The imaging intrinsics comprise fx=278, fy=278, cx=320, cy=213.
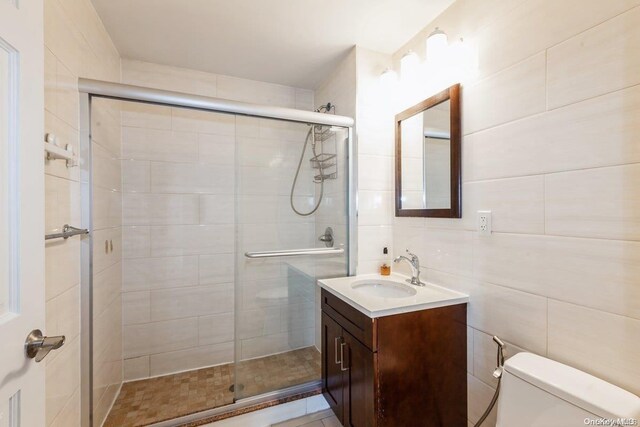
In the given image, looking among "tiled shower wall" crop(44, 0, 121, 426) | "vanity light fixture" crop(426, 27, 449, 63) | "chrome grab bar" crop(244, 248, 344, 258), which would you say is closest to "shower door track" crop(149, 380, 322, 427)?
"tiled shower wall" crop(44, 0, 121, 426)

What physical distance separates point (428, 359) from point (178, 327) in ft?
6.20

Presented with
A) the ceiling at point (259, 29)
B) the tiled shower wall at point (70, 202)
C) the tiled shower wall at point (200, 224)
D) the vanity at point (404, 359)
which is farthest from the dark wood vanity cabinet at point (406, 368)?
the ceiling at point (259, 29)

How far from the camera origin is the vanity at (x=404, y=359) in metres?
1.25

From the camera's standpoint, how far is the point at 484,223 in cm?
131

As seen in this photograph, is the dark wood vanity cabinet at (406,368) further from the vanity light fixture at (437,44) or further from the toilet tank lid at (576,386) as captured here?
the vanity light fixture at (437,44)

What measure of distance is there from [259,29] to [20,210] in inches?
63.5

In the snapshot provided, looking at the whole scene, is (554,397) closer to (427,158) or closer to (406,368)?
(406,368)

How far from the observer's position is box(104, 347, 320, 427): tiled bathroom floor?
168 centimetres

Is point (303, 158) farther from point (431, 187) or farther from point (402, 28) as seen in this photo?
point (402, 28)

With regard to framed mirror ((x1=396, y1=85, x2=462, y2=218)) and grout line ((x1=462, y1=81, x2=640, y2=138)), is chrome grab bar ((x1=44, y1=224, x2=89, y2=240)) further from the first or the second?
grout line ((x1=462, y1=81, x2=640, y2=138))

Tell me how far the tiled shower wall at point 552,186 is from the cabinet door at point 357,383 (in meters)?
0.53

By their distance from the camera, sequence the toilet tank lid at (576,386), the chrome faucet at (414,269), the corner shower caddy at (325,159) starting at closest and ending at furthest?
1. the toilet tank lid at (576,386)
2. the chrome faucet at (414,269)
3. the corner shower caddy at (325,159)

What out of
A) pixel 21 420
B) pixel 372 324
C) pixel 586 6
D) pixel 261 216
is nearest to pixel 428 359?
pixel 372 324

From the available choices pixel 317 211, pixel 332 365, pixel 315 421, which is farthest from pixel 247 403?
pixel 317 211
